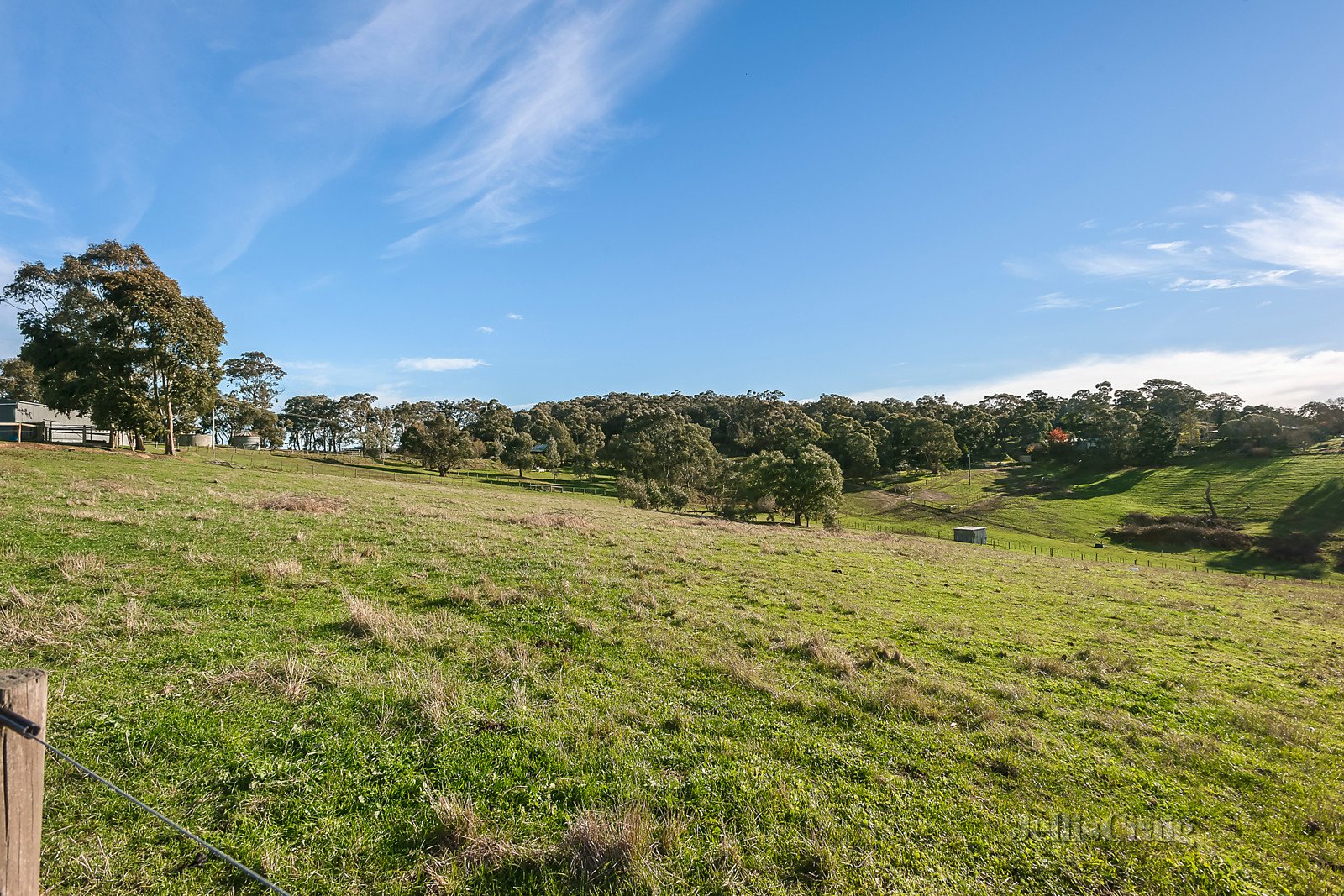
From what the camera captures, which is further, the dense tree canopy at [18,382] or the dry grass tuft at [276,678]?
the dense tree canopy at [18,382]

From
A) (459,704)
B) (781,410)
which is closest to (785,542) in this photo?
(459,704)

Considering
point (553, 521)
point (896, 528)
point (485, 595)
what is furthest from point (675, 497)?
point (485, 595)

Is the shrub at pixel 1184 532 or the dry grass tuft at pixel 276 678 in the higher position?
the dry grass tuft at pixel 276 678

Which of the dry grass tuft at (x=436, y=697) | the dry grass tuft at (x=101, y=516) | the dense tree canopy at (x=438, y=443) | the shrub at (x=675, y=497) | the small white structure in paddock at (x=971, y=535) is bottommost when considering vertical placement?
the small white structure in paddock at (x=971, y=535)

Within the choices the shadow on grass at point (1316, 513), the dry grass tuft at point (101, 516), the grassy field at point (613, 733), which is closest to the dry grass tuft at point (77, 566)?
the grassy field at point (613, 733)

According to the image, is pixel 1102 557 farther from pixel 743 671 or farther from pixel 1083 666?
pixel 743 671

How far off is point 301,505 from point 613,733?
20993 mm

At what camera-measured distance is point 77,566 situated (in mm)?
10750

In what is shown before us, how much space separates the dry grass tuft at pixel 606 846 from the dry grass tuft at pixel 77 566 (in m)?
12.0

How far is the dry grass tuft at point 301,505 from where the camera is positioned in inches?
824

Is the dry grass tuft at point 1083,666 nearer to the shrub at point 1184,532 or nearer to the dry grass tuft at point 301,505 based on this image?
the dry grass tuft at point 301,505

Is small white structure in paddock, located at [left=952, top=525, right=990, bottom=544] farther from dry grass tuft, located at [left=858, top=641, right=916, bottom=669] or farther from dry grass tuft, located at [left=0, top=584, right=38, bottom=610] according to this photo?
dry grass tuft, located at [left=0, top=584, right=38, bottom=610]

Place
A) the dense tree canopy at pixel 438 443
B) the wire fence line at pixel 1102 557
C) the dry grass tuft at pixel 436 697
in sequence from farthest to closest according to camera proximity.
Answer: the dense tree canopy at pixel 438 443 < the wire fence line at pixel 1102 557 < the dry grass tuft at pixel 436 697

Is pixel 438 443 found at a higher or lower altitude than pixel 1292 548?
higher
